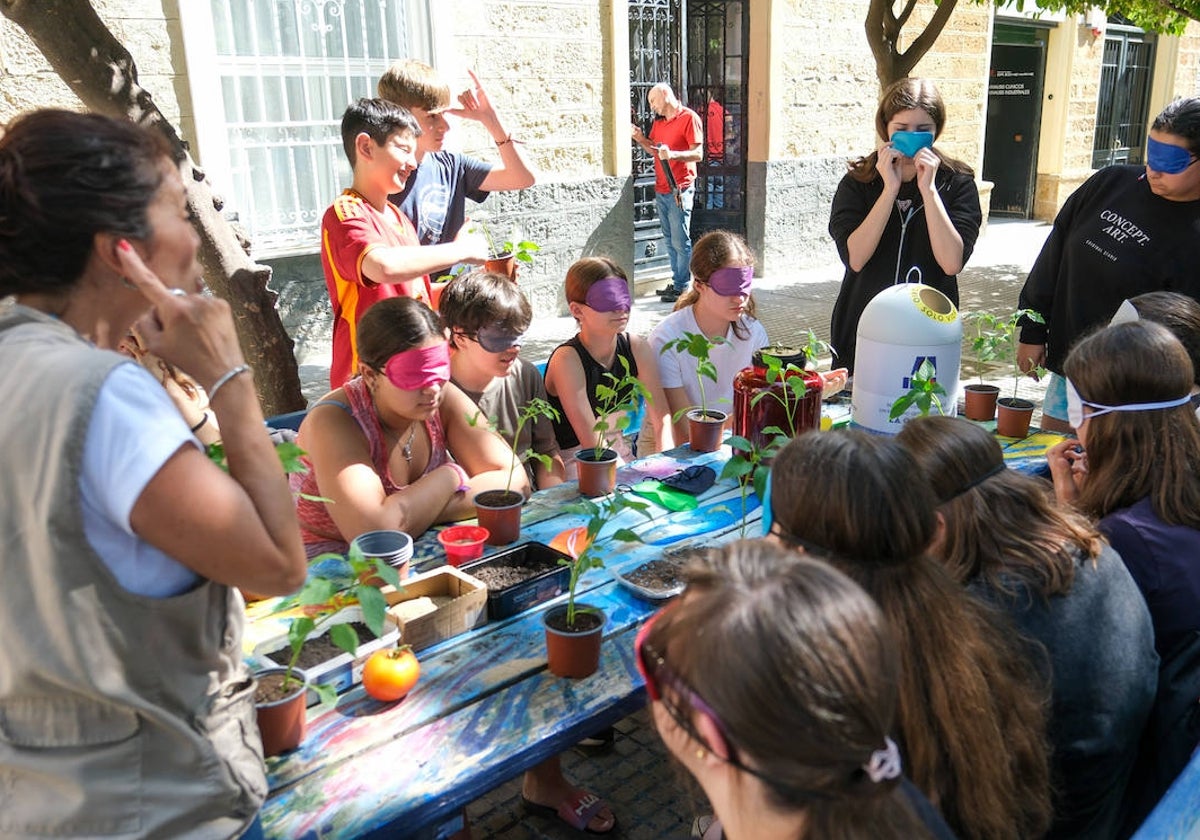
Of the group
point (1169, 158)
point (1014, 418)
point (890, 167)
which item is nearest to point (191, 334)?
point (1014, 418)

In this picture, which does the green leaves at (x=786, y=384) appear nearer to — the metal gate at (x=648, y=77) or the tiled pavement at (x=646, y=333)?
the tiled pavement at (x=646, y=333)

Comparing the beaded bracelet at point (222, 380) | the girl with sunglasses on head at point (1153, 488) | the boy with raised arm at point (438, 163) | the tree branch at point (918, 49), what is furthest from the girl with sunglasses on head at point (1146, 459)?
the tree branch at point (918, 49)

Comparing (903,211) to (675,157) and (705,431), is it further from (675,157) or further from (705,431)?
(675,157)

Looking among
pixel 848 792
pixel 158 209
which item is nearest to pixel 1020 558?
pixel 848 792

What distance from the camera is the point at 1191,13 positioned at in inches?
248

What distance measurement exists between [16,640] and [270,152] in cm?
609

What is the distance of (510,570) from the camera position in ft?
7.29

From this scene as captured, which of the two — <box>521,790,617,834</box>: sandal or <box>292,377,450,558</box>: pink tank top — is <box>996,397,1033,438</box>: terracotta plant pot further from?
<box>292,377,450,558</box>: pink tank top

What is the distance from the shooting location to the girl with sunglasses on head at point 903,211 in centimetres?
366

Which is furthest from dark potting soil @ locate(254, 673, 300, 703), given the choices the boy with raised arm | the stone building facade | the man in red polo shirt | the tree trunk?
the man in red polo shirt

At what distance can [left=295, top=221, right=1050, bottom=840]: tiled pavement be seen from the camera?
2.77 meters

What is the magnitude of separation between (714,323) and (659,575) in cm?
166

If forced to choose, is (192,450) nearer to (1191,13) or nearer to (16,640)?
(16,640)

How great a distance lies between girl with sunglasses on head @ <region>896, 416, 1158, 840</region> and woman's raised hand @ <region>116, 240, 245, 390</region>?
46.1 inches
